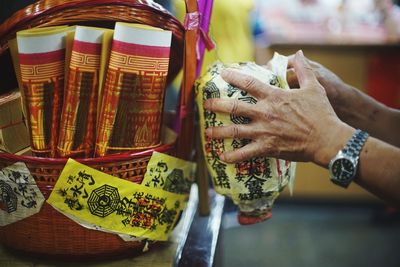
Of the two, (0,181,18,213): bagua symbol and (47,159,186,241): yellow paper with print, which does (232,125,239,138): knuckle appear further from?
(0,181,18,213): bagua symbol

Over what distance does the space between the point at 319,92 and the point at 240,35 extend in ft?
5.32

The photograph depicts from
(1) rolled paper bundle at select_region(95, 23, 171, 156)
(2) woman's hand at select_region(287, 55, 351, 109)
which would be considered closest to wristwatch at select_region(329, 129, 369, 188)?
(2) woman's hand at select_region(287, 55, 351, 109)

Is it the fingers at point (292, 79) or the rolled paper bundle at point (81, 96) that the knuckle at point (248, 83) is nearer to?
the fingers at point (292, 79)

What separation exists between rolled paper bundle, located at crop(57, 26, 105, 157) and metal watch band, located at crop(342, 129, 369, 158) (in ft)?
1.58

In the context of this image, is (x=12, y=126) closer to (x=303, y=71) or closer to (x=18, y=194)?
(x=18, y=194)

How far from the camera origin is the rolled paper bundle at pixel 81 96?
868 millimetres

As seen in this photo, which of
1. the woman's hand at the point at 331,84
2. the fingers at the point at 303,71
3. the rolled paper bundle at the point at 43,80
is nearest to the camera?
the rolled paper bundle at the point at 43,80

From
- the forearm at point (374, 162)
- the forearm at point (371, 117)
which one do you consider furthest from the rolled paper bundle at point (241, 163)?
the forearm at point (371, 117)

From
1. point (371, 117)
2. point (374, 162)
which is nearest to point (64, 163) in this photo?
point (374, 162)

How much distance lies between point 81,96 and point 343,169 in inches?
20.1

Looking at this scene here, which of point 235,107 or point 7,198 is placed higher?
point 235,107

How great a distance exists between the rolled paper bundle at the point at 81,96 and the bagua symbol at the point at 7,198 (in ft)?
0.38

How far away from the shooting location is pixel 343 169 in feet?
2.88

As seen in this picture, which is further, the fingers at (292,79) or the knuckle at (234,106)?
the fingers at (292,79)
